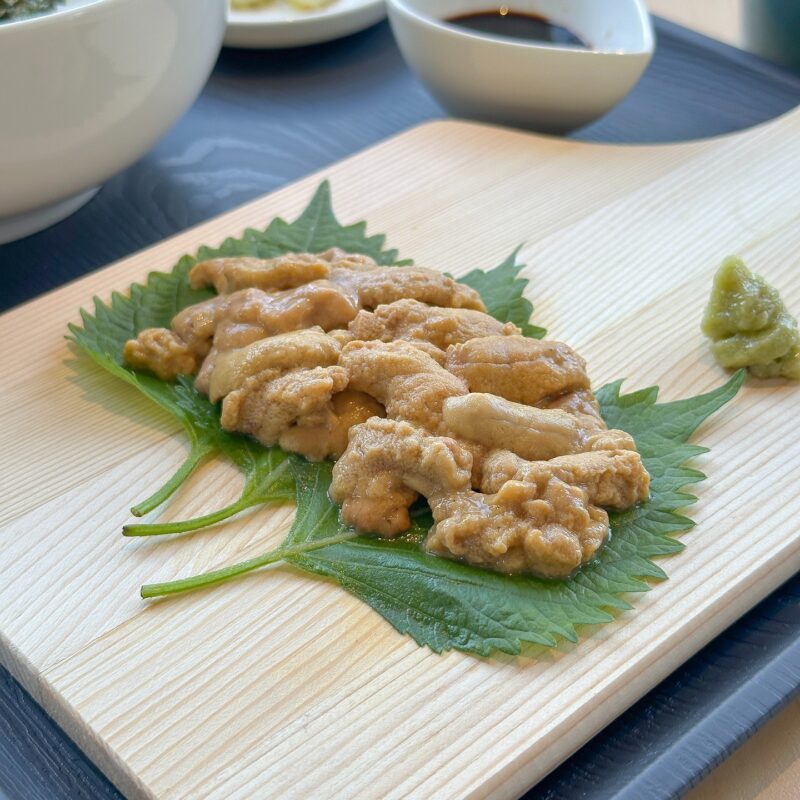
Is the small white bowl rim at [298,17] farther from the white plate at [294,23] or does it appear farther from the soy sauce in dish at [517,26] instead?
the soy sauce in dish at [517,26]

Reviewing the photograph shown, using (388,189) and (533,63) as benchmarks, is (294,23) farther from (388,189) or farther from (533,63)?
(388,189)

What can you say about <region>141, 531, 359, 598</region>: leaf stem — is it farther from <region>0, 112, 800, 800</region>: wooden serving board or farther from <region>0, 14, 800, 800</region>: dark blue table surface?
<region>0, 14, 800, 800</region>: dark blue table surface

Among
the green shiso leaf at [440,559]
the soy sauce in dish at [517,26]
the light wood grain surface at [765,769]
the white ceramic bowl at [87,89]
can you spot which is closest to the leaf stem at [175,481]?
the green shiso leaf at [440,559]

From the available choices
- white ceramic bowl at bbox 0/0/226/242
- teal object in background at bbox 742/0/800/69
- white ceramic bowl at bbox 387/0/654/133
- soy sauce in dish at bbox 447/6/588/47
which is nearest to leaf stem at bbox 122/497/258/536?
white ceramic bowl at bbox 0/0/226/242

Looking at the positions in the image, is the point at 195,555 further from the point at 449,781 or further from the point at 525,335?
the point at 525,335

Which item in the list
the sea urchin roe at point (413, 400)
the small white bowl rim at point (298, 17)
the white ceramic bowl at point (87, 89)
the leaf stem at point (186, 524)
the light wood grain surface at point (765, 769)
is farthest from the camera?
the small white bowl rim at point (298, 17)

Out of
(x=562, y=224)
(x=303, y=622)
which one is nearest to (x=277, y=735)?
(x=303, y=622)

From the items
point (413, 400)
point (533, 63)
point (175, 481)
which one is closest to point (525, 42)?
point (533, 63)
